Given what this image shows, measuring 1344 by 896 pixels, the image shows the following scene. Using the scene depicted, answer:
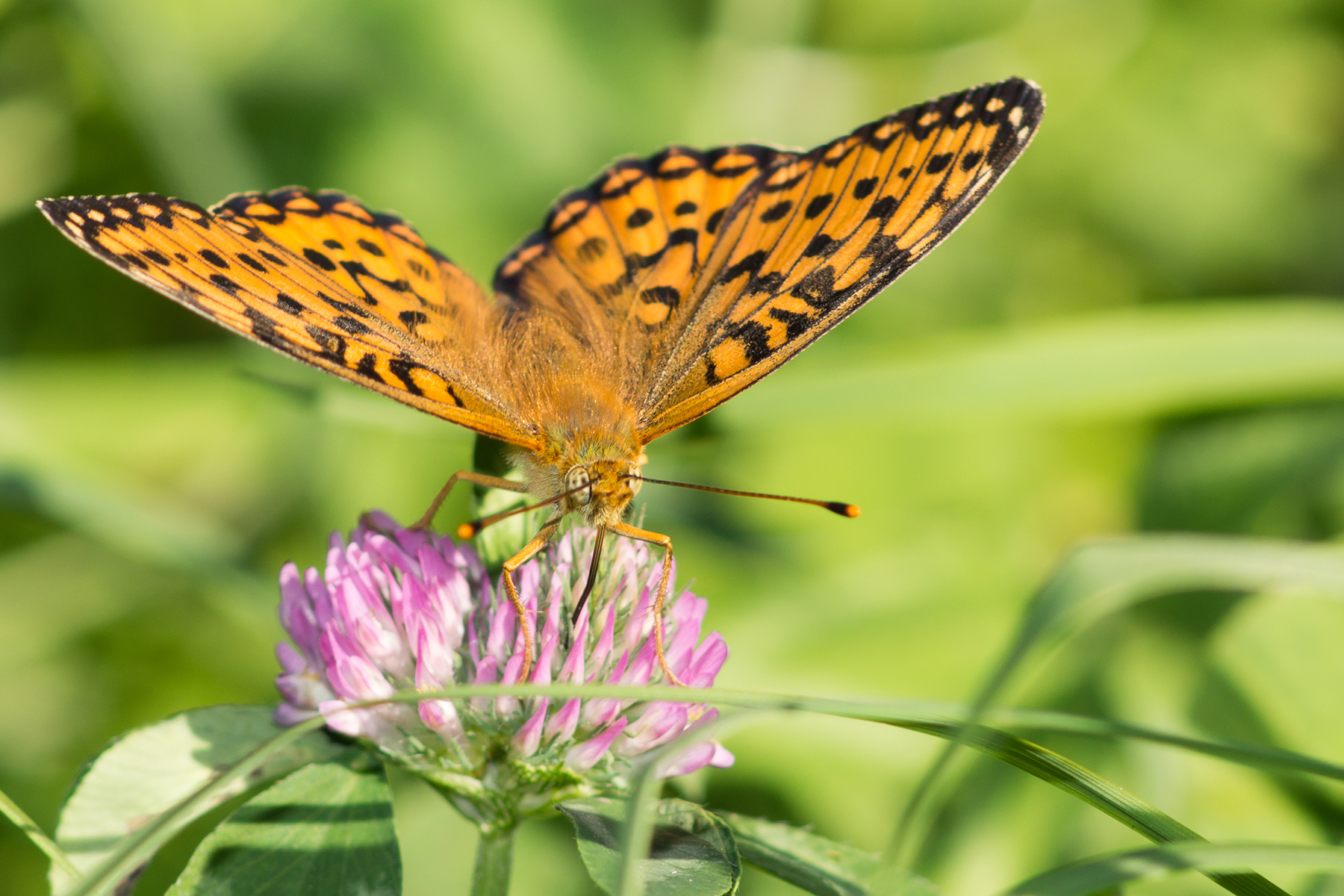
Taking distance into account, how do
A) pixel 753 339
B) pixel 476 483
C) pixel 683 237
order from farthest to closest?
pixel 683 237 → pixel 753 339 → pixel 476 483

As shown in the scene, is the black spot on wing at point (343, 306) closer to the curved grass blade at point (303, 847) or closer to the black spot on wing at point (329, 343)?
the black spot on wing at point (329, 343)

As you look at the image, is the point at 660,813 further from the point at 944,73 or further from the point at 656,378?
the point at 944,73

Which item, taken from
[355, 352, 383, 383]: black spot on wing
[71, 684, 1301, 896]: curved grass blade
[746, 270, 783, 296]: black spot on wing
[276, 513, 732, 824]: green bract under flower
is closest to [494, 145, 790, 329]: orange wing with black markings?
[746, 270, 783, 296]: black spot on wing

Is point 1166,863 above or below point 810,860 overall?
above

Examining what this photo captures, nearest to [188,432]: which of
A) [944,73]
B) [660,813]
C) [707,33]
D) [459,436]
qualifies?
[459,436]

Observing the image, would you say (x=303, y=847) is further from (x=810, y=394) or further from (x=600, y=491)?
(x=810, y=394)

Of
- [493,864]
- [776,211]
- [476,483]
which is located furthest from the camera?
[776,211]

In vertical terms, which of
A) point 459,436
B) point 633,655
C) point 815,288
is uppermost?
point 815,288

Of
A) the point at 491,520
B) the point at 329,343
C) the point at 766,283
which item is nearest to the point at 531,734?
the point at 491,520
